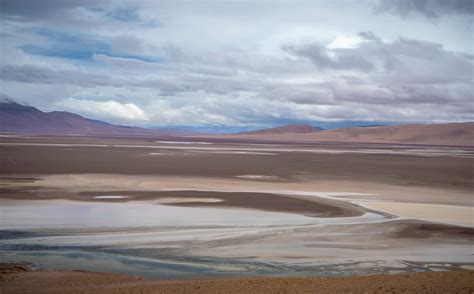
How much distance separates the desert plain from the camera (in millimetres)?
11555

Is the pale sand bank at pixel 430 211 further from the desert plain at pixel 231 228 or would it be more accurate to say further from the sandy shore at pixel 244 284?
the sandy shore at pixel 244 284

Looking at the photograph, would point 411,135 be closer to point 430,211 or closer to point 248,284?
point 430,211

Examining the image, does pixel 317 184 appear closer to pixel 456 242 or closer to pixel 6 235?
pixel 456 242

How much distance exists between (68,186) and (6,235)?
11.8 meters

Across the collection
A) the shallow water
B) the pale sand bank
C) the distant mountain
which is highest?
the distant mountain

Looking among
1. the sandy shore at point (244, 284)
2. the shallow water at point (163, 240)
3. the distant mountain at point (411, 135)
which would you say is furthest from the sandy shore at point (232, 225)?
the distant mountain at point (411, 135)

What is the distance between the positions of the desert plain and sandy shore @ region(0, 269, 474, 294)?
0.09 metres

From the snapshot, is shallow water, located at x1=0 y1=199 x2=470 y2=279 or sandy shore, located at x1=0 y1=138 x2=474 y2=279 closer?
shallow water, located at x1=0 y1=199 x2=470 y2=279

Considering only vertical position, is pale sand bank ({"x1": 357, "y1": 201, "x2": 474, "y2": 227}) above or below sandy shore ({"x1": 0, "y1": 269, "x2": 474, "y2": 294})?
above

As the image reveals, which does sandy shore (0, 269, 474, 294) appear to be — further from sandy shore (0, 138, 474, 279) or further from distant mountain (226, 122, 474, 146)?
distant mountain (226, 122, 474, 146)

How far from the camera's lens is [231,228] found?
15969 millimetres

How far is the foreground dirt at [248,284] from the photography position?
905 centimetres

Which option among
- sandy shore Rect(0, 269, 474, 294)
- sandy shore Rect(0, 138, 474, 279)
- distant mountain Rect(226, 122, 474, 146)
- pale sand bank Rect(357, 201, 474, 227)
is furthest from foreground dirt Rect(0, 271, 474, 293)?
distant mountain Rect(226, 122, 474, 146)

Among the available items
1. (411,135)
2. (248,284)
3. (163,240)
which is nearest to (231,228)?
(163,240)
